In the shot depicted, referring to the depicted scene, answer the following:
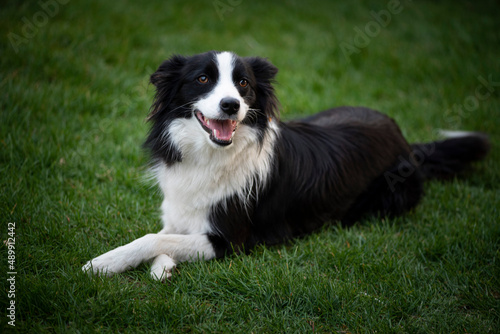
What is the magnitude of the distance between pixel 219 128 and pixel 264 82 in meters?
0.60

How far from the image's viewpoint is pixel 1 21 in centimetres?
577

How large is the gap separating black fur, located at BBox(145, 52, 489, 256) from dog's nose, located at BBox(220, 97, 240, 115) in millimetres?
248

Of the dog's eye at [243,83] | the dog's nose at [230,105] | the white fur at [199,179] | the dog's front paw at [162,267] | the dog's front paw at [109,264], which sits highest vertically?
the dog's eye at [243,83]

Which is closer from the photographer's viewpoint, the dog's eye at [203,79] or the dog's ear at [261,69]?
the dog's eye at [203,79]

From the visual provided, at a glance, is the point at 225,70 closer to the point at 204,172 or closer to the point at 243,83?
the point at 243,83

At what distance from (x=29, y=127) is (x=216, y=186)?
8.30 feet

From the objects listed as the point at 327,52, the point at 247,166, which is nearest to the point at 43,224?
the point at 247,166

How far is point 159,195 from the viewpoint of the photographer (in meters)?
3.96

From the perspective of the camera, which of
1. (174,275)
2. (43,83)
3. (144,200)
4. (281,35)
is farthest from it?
(281,35)

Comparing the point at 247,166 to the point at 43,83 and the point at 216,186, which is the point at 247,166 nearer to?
the point at 216,186

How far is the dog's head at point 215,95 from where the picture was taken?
9.59 ft

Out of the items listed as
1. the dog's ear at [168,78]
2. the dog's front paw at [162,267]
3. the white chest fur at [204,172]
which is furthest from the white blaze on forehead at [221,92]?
the dog's front paw at [162,267]

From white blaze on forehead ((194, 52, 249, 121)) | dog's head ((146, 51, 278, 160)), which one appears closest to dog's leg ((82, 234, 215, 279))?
dog's head ((146, 51, 278, 160))

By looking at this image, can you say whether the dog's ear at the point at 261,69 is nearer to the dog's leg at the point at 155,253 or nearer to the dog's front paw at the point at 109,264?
the dog's leg at the point at 155,253
